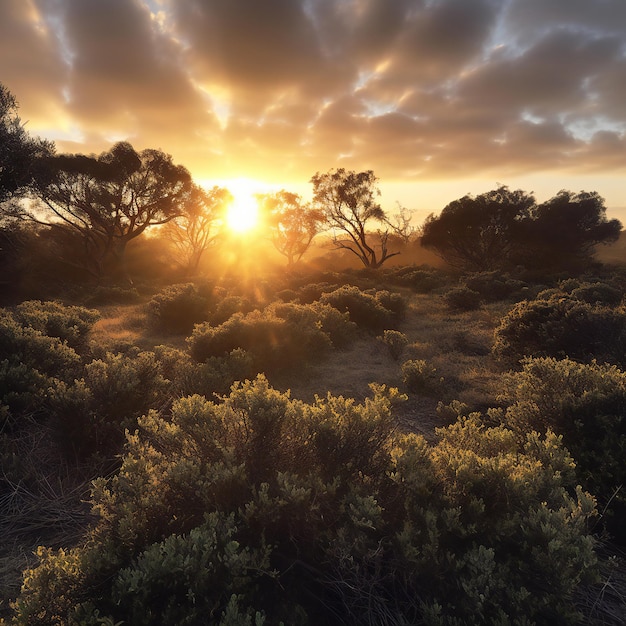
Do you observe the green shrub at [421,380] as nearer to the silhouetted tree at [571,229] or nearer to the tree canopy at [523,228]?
the tree canopy at [523,228]

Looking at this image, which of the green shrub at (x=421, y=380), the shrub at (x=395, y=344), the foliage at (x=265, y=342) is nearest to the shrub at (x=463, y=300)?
the shrub at (x=395, y=344)

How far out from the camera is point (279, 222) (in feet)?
152

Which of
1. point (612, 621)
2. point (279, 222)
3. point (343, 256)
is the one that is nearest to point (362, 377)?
point (612, 621)

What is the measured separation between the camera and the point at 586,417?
4.09 meters

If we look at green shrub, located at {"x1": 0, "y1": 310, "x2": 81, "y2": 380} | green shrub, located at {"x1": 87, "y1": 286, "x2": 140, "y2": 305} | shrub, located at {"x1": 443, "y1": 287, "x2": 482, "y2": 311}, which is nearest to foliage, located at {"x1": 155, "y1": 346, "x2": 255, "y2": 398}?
green shrub, located at {"x1": 0, "y1": 310, "x2": 81, "y2": 380}

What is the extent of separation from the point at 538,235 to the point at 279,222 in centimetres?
2744

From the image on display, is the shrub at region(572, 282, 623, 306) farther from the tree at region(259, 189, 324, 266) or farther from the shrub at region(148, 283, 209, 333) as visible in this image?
the tree at region(259, 189, 324, 266)

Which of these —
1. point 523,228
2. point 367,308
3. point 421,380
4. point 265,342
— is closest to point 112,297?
point 367,308

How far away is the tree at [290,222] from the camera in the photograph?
43625 mm

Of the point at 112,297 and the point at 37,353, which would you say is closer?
the point at 37,353

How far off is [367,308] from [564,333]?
584cm

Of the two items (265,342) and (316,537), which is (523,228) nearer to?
(265,342)

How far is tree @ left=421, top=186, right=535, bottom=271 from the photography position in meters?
32.5

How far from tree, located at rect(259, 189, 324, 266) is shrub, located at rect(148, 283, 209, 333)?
30045 mm
